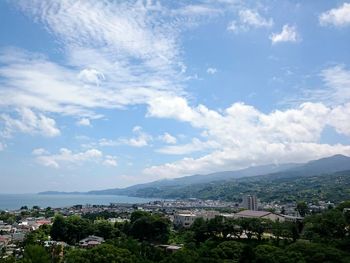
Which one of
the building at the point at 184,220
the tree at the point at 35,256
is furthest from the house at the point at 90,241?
the building at the point at 184,220

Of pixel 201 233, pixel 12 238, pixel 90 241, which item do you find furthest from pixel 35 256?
pixel 12 238

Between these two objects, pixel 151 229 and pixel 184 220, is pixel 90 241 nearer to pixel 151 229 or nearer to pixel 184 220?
pixel 151 229

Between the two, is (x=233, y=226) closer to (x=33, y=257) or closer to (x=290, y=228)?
(x=290, y=228)

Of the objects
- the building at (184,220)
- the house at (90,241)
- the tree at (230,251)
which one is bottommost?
the tree at (230,251)

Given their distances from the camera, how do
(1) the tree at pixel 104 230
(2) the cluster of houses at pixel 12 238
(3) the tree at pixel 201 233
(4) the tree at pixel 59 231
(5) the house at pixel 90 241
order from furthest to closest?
(1) the tree at pixel 104 230 < (4) the tree at pixel 59 231 < (5) the house at pixel 90 241 < (3) the tree at pixel 201 233 < (2) the cluster of houses at pixel 12 238

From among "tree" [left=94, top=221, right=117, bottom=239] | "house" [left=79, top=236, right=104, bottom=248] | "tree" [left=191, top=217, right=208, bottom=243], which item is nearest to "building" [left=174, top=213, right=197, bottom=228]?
"tree" [left=94, top=221, right=117, bottom=239]

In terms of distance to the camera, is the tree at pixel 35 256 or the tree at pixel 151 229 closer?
the tree at pixel 35 256

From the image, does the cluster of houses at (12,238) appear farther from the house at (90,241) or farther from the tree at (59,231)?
the house at (90,241)

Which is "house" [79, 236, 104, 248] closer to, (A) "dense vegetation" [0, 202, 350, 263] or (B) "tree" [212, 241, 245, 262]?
(A) "dense vegetation" [0, 202, 350, 263]

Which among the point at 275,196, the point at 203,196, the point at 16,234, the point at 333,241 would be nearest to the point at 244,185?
the point at 203,196

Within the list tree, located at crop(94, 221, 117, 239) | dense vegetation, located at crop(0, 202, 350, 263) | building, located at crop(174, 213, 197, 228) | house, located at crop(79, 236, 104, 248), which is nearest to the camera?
dense vegetation, located at crop(0, 202, 350, 263)
